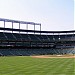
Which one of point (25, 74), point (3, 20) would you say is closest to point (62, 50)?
point (3, 20)

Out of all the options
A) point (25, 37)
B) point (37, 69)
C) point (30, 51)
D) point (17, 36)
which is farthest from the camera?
point (25, 37)

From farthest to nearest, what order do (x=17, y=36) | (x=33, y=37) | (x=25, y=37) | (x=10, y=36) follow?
(x=33, y=37) → (x=25, y=37) → (x=17, y=36) → (x=10, y=36)

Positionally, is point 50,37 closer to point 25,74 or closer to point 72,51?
point 72,51

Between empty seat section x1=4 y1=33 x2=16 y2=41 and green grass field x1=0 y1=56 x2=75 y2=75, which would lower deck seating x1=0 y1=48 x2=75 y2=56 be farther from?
green grass field x1=0 y1=56 x2=75 y2=75

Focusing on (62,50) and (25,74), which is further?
(62,50)

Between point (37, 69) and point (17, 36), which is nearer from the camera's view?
point (37, 69)

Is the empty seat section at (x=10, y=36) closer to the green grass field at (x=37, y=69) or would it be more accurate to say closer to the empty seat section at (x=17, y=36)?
the empty seat section at (x=17, y=36)

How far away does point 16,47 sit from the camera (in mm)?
97125

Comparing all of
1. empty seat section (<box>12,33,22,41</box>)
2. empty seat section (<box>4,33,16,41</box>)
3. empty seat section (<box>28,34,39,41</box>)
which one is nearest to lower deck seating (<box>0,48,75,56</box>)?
empty seat section (<box>4,33,16,41</box>)

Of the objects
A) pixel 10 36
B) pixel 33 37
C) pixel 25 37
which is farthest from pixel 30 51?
pixel 33 37

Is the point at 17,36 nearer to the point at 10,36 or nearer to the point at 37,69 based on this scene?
the point at 10,36

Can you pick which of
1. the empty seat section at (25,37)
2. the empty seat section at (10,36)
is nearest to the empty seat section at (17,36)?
the empty seat section at (10,36)

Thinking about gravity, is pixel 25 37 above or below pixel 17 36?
below

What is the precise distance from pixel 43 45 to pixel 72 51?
1733cm
